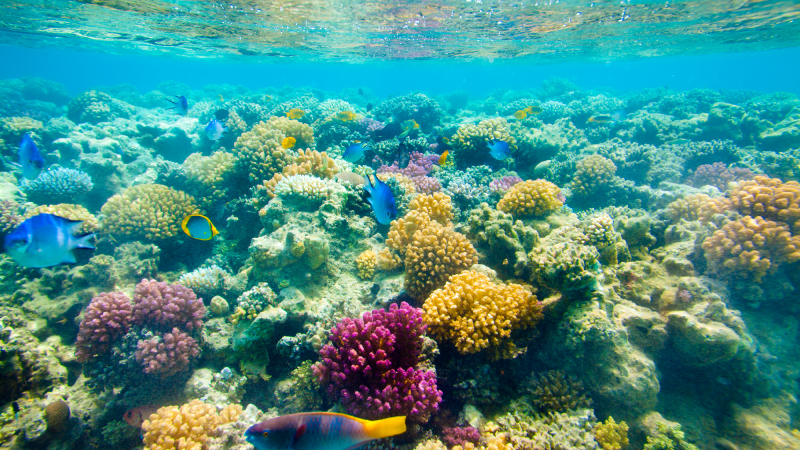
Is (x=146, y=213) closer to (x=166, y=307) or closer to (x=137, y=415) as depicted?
(x=166, y=307)

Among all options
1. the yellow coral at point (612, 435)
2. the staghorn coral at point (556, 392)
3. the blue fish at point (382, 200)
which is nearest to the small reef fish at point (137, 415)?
the blue fish at point (382, 200)

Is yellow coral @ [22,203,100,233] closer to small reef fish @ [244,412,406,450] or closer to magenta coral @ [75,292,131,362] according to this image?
magenta coral @ [75,292,131,362]

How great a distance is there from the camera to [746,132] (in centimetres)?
1198

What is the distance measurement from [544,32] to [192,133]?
21.4 m

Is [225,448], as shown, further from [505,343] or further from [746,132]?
[746,132]

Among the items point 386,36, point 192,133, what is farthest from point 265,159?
point 386,36

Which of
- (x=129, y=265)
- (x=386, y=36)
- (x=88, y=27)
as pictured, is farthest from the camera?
(x=386, y=36)

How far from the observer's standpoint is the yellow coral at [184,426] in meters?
3.11

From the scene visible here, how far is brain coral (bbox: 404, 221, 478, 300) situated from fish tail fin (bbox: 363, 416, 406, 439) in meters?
2.48

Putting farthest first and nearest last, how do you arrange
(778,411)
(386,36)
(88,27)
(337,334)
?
(386,36), (88,27), (778,411), (337,334)

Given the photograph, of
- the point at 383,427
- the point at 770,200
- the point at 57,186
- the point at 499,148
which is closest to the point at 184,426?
the point at 383,427

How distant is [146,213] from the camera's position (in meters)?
6.39

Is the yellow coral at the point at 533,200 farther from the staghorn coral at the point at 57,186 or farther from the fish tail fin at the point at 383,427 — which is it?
the staghorn coral at the point at 57,186

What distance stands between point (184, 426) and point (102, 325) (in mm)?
2349
